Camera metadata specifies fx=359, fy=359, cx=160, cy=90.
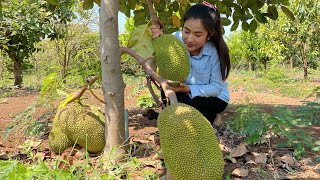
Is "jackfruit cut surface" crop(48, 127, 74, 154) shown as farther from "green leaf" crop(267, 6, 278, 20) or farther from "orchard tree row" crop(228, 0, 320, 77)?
"orchard tree row" crop(228, 0, 320, 77)

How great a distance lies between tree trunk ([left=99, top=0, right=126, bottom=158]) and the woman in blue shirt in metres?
0.43

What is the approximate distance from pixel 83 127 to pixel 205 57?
764 millimetres

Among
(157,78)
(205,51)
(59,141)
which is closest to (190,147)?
(157,78)

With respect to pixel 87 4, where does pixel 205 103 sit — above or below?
below

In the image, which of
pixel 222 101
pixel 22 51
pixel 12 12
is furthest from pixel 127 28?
pixel 222 101

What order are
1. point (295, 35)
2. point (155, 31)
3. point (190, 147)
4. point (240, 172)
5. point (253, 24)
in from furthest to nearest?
point (295, 35)
point (253, 24)
point (240, 172)
point (155, 31)
point (190, 147)

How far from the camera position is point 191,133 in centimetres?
101

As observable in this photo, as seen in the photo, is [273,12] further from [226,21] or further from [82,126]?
[82,126]

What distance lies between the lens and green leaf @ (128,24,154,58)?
57.2 inches

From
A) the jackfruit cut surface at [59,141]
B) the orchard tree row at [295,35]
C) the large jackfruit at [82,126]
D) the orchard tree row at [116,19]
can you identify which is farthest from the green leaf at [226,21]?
the orchard tree row at [295,35]

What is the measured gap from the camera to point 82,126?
167 cm

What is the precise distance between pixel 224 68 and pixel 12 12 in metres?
6.75

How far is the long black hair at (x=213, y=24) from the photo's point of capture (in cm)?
181

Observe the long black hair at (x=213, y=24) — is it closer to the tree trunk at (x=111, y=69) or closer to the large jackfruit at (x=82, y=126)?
the tree trunk at (x=111, y=69)
